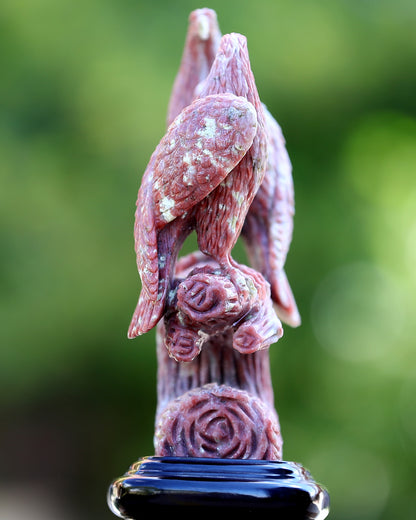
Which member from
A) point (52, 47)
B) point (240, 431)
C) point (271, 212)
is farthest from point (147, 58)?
point (240, 431)

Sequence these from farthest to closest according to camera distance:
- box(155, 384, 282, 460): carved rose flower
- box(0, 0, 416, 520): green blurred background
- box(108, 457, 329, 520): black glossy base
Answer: box(0, 0, 416, 520): green blurred background
box(155, 384, 282, 460): carved rose flower
box(108, 457, 329, 520): black glossy base

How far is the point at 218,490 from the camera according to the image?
1205mm

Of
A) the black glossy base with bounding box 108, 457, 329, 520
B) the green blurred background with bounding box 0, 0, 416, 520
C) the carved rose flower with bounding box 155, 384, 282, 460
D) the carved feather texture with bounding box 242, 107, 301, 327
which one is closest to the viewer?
the black glossy base with bounding box 108, 457, 329, 520

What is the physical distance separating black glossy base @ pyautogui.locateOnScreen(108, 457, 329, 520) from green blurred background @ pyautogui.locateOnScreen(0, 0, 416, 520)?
1.92 m

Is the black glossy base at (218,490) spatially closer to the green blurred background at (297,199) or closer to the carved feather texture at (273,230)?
the carved feather texture at (273,230)

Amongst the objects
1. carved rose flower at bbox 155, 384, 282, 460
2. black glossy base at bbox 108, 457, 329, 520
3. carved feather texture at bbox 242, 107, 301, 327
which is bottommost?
black glossy base at bbox 108, 457, 329, 520

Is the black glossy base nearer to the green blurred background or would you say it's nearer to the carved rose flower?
the carved rose flower

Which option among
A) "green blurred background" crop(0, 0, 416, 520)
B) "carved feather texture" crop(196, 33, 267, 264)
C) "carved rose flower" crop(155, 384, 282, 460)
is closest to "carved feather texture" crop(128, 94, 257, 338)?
"carved feather texture" crop(196, 33, 267, 264)

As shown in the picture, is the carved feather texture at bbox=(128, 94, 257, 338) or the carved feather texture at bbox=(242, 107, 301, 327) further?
the carved feather texture at bbox=(242, 107, 301, 327)

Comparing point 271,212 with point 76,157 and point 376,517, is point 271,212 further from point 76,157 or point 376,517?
point 376,517

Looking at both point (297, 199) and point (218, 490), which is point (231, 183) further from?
point (297, 199)

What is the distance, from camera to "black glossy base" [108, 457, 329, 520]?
3.95 feet

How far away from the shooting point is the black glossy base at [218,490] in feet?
3.95

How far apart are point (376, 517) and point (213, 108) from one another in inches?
103
